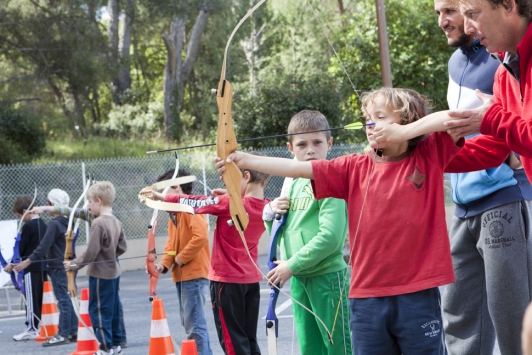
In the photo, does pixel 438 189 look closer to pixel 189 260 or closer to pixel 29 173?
pixel 189 260

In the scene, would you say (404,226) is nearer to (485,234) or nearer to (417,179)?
(417,179)

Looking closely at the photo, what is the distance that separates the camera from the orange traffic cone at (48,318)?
26.6 ft

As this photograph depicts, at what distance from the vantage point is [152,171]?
14320mm

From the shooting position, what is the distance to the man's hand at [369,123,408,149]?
9.39ft

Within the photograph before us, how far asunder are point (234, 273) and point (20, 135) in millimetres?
15937

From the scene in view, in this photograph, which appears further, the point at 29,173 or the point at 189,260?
the point at 29,173

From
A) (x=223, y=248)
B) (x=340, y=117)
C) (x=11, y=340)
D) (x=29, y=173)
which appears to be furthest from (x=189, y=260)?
(x=340, y=117)

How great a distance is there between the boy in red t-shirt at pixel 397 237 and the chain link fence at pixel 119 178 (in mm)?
10179

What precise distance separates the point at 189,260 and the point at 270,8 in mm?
28686

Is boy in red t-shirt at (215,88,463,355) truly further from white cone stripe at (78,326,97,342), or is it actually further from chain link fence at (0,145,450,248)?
chain link fence at (0,145,450,248)

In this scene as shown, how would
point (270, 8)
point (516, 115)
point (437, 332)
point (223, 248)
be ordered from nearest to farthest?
point (516, 115), point (437, 332), point (223, 248), point (270, 8)

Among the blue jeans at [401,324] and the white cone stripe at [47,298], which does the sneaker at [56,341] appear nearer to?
the white cone stripe at [47,298]

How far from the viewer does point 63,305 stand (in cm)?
790

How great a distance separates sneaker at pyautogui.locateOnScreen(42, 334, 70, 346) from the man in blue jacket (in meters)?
5.23
